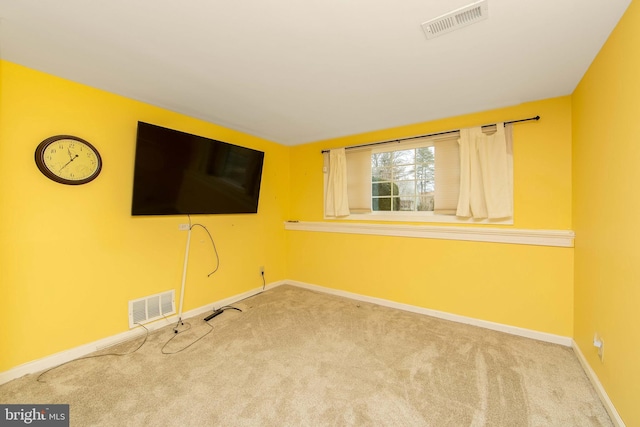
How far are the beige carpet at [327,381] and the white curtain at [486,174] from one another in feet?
3.97

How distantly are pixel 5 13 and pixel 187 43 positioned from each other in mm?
882

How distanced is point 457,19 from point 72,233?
3110 millimetres

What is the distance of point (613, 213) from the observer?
59.1 inches

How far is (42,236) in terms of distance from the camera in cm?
195

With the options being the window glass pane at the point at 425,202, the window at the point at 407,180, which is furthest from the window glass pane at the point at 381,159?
the window glass pane at the point at 425,202

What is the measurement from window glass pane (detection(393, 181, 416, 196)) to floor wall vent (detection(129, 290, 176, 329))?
2.85 metres

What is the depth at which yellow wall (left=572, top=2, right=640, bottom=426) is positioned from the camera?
1282mm

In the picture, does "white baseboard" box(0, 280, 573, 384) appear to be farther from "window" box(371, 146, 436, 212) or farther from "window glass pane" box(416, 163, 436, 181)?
"window glass pane" box(416, 163, 436, 181)

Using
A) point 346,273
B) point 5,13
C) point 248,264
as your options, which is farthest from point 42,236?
point 346,273

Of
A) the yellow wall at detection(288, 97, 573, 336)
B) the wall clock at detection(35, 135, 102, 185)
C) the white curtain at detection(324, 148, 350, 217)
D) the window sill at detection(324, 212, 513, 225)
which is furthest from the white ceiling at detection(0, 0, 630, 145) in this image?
the window sill at detection(324, 212, 513, 225)

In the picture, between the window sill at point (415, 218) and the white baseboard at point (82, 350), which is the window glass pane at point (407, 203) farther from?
the white baseboard at point (82, 350)

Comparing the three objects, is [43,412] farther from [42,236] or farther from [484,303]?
[484,303]

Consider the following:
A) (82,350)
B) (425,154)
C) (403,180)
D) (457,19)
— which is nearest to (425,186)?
(403,180)

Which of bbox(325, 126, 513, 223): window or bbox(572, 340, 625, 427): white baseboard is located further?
bbox(325, 126, 513, 223): window
